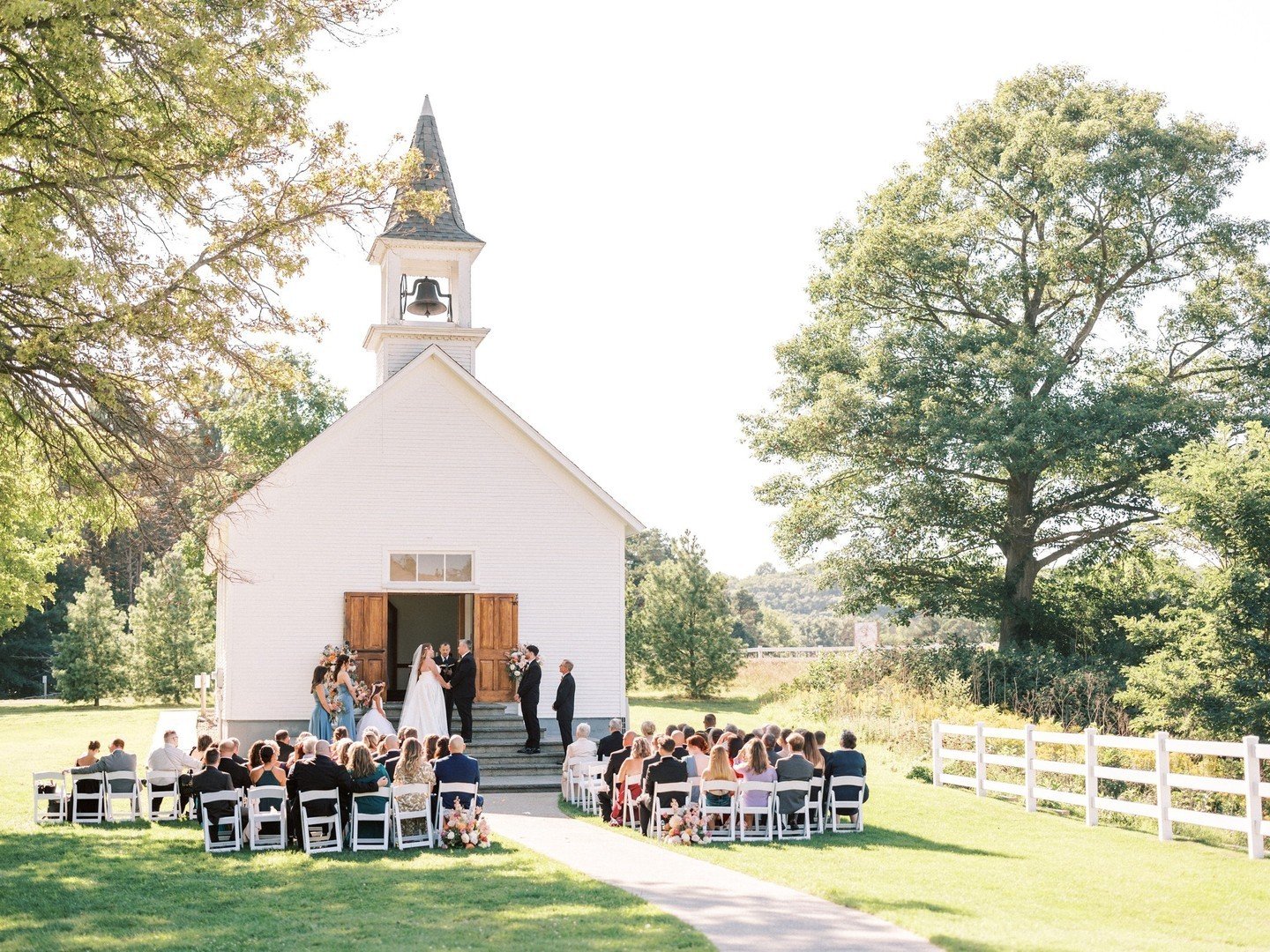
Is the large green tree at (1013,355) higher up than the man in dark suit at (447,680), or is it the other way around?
the large green tree at (1013,355)

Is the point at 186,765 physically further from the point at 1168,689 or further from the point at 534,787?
the point at 1168,689

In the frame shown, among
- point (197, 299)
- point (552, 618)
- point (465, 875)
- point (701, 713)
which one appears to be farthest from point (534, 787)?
point (701, 713)

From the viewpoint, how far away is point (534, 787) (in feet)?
66.2

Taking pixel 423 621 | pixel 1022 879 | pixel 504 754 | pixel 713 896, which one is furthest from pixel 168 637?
pixel 1022 879

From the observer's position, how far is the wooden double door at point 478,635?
23.0 m

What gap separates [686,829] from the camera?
46.9ft

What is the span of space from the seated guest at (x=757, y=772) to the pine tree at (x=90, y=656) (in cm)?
3547

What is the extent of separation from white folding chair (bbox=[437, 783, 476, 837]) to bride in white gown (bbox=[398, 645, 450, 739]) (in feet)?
24.2

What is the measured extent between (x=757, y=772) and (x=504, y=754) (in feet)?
25.7

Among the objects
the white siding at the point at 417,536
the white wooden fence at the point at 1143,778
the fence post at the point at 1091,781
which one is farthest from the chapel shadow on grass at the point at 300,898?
the white siding at the point at 417,536

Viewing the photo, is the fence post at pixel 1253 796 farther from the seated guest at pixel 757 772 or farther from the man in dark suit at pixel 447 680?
the man in dark suit at pixel 447 680

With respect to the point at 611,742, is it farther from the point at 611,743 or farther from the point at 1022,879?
the point at 1022,879

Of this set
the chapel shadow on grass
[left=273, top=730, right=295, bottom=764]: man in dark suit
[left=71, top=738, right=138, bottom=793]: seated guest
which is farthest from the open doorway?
the chapel shadow on grass

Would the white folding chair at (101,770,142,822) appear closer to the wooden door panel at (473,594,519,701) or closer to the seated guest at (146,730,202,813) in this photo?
the seated guest at (146,730,202,813)
